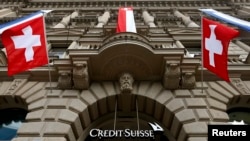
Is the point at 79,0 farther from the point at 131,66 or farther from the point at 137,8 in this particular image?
the point at 131,66

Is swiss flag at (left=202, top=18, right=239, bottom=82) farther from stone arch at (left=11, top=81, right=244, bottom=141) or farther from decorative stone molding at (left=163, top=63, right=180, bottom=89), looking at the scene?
stone arch at (left=11, top=81, right=244, bottom=141)

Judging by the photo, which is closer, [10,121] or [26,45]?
[26,45]

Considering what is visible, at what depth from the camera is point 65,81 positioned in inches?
517

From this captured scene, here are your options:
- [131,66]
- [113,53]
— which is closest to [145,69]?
[131,66]

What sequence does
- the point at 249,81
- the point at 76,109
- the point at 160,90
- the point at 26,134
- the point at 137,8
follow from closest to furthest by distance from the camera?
the point at 26,134, the point at 76,109, the point at 160,90, the point at 249,81, the point at 137,8

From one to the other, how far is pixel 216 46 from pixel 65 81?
650 cm

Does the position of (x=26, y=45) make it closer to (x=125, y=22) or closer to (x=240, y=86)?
(x=125, y=22)

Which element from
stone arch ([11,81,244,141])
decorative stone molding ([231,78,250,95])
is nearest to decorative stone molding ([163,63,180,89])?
stone arch ([11,81,244,141])

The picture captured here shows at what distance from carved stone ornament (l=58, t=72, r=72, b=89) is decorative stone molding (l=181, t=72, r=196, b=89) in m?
4.84

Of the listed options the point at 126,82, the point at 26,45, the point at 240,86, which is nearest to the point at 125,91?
the point at 126,82

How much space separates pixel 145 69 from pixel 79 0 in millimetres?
25225

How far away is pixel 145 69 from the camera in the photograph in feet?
43.9

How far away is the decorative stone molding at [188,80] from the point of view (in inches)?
508

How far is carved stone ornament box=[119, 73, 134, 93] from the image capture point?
1266cm
